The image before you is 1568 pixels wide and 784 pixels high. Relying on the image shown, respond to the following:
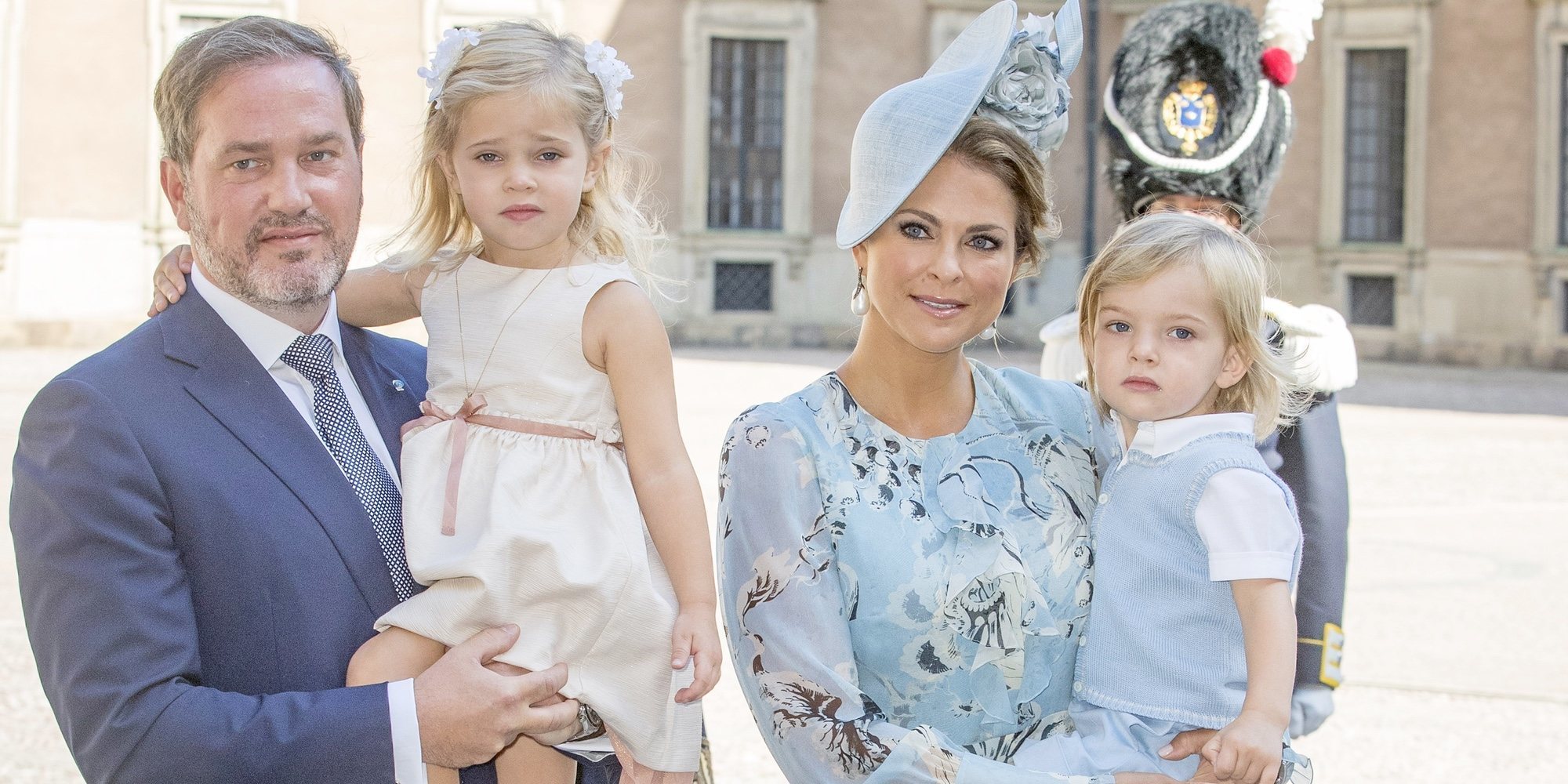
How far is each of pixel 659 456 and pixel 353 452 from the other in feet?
1.58

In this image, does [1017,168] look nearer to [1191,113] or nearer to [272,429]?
[272,429]

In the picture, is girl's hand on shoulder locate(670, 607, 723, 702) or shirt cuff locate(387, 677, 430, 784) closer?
shirt cuff locate(387, 677, 430, 784)

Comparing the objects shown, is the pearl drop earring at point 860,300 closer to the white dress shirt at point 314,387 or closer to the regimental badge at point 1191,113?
the white dress shirt at point 314,387

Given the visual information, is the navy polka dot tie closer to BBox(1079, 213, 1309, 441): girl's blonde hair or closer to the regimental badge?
BBox(1079, 213, 1309, 441): girl's blonde hair

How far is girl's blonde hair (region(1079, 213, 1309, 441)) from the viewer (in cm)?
221

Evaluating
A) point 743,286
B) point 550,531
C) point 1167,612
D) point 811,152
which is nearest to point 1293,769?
point 1167,612

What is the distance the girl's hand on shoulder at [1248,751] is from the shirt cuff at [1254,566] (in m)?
0.19

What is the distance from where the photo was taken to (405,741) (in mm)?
2025

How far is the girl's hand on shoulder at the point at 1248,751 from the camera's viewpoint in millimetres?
1984

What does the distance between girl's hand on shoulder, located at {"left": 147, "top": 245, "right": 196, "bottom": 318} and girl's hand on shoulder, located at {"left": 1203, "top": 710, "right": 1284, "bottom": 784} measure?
5.47 feet

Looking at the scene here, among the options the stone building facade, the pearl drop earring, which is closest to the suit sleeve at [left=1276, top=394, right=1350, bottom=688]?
the pearl drop earring

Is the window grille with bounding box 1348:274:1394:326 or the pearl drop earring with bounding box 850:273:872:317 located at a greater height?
the window grille with bounding box 1348:274:1394:326

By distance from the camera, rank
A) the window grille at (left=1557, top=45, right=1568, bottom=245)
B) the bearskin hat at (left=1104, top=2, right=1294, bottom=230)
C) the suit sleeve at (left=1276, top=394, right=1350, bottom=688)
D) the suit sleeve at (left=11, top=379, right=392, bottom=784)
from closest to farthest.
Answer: the suit sleeve at (left=11, top=379, right=392, bottom=784) → the suit sleeve at (left=1276, top=394, right=1350, bottom=688) → the bearskin hat at (left=1104, top=2, right=1294, bottom=230) → the window grille at (left=1557, top=45, right=1568, bottom=245)

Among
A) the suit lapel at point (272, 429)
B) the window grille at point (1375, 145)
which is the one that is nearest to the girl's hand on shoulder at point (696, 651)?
the suit lapel at point (272, 429)
